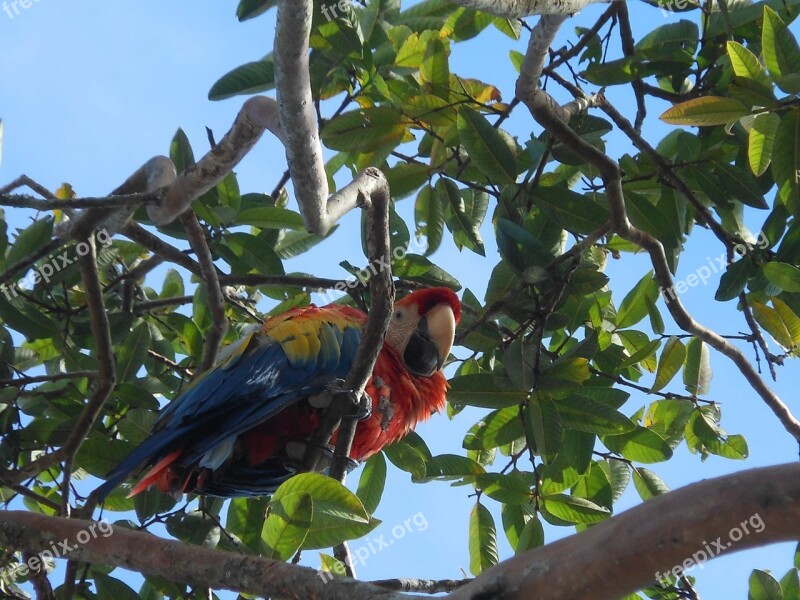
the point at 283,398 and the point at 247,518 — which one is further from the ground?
the point at 283,398

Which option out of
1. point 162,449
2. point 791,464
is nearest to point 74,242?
point 162,449

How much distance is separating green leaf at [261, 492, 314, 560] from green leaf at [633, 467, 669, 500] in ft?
4.72

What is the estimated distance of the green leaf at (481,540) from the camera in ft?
8.93

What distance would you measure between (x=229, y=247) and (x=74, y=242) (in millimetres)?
479

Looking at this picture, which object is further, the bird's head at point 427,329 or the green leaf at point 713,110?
the bird's head at point 427,329

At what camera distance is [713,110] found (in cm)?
227

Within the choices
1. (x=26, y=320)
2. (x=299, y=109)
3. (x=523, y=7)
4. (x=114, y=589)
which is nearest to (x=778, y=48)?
(x=523, y=7)

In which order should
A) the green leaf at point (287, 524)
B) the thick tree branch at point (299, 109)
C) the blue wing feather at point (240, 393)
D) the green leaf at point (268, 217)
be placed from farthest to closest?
the green leaf at point (268, 217), the blue wing feather at point (240, 393), the green leaf at point (287, 524), the thick tree branch at point (299, 109)

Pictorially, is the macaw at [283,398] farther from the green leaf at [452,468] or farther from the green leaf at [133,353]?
the green leaf at [133,353]

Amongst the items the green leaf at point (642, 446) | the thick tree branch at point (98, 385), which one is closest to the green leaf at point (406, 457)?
the green leaf at point (642, 446)

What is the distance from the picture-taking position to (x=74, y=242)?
2543 mm

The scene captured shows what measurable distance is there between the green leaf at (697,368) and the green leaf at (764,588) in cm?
61

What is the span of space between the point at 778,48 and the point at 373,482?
1815 mm

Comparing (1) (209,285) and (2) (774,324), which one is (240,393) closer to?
(1) (209,285)
